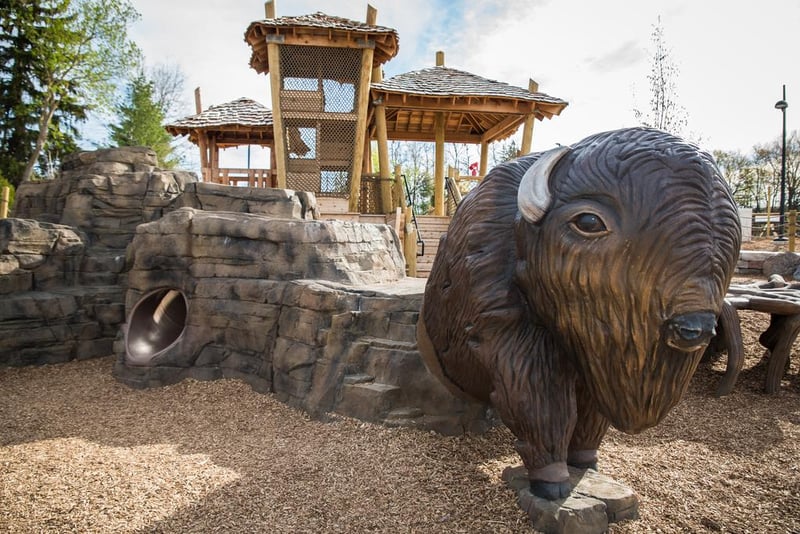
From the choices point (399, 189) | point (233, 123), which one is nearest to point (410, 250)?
point (399, 189)

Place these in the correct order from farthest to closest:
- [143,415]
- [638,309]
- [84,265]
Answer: [84,265]
[143,415]
[638,309]

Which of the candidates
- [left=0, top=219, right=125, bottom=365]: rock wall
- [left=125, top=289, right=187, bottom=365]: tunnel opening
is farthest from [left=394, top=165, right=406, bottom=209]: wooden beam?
[left=0, top=219, right=125, bottom=365]: rock wall

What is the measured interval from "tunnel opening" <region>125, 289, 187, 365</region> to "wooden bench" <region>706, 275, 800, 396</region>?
514 cm

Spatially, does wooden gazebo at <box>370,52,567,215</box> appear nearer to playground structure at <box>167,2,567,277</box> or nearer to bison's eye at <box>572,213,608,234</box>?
playground structure at <box>167,2,567,277</box>

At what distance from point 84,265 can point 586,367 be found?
6.90 metres

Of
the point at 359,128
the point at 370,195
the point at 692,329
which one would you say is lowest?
the point at 692,329

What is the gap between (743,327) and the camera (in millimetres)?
6008

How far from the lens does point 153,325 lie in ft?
18.5

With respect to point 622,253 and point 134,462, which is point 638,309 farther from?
point 134,462

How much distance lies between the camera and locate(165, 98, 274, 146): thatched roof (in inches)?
541

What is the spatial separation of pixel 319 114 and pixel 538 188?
35.5 ft

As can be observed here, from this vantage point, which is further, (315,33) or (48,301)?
(315,33)

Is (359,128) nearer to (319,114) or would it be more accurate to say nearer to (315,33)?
(319,114)

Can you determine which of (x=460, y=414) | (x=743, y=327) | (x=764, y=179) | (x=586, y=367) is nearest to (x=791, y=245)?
(x=743, y=327)
